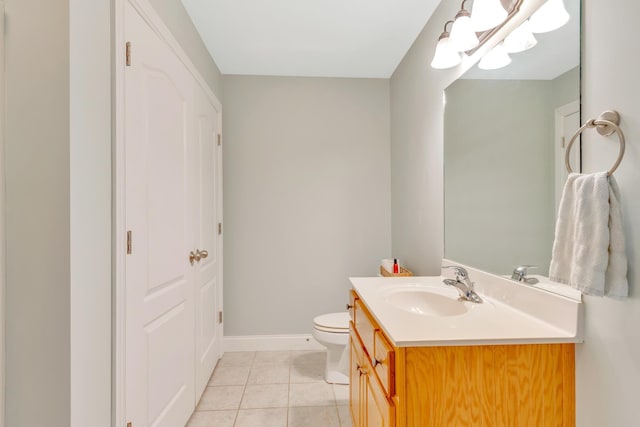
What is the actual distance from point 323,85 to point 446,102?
1.38 metres

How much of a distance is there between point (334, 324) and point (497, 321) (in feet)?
4.41

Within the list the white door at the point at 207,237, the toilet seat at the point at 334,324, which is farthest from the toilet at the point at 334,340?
the white door at the point at 207,237

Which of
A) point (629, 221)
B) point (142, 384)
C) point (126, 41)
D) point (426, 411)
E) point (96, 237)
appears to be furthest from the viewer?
point (142, 384)

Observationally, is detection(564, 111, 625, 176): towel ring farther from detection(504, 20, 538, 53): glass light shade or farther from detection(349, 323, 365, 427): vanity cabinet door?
detection(349, 323, 365, 427): vanity cabinet door

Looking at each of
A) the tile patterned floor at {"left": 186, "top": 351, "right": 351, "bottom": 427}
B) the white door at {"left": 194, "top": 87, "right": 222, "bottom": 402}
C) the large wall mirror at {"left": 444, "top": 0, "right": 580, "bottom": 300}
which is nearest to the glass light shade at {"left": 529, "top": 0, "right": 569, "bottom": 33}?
the large wall mirror at {"left": 444, "top": 0, "right": 580, "bottom": 300}

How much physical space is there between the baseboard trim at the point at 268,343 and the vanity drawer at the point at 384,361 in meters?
1.80

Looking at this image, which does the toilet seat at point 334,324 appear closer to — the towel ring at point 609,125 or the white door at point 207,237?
the white door at point 207,237

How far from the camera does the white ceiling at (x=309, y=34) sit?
191cm

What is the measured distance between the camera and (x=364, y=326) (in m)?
1.36

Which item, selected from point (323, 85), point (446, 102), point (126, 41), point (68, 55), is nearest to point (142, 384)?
point (68, 55)

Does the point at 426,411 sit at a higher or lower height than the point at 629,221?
lower

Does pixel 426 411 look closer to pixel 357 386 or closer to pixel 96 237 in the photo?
pixel 357 386

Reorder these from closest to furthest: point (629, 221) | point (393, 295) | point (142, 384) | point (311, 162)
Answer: point (629, 221) → point (142, 384) → point (393, 295) → point (311, 162)

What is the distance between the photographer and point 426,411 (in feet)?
2.94
